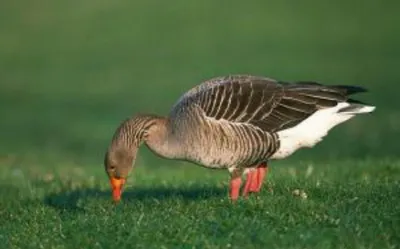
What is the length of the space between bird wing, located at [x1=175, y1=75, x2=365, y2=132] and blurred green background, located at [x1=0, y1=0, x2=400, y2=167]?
32.6 ft

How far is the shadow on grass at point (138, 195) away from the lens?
12.8 m

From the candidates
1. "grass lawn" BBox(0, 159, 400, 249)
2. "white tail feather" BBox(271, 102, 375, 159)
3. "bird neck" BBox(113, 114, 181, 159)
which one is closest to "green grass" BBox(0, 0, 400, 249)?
"grass lawn" BBox(0, 159, 400, 249)

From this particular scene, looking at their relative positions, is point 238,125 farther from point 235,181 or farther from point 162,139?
point 162,139

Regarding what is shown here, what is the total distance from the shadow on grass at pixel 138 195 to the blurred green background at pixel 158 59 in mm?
7428

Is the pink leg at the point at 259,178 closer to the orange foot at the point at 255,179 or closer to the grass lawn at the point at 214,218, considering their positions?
the orange foot at the point at 255,179

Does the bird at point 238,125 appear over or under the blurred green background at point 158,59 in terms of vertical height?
over

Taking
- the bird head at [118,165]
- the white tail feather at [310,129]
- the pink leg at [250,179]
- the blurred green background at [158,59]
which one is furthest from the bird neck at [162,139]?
the blurred green background at [158,59]

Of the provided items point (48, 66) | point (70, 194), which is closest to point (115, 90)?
point (48, 66)

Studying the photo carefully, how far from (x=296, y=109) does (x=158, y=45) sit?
28988mm

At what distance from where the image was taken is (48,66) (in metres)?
38.9

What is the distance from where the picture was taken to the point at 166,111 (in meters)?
29.2

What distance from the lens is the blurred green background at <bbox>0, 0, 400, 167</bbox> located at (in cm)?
2652

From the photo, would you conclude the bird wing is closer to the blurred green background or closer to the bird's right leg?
the bird's right leg

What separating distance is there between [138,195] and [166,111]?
15.5m
